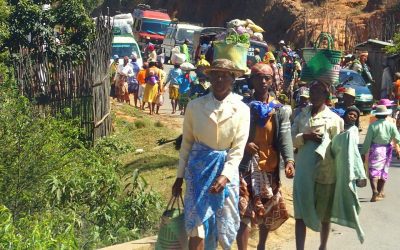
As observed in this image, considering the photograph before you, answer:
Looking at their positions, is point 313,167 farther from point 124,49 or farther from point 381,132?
point 124,49

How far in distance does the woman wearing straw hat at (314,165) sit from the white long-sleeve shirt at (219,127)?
53.7 inches

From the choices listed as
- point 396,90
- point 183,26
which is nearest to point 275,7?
point 183,26

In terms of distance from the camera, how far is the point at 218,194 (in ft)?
20.3

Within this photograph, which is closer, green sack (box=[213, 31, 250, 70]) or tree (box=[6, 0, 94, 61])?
green sack (box=[213, 31, 250, 70])

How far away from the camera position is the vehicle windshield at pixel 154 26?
47.4 m

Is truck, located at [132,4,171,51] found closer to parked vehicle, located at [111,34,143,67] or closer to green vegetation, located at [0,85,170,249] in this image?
parked vehicle, located at [111,34,143,67]

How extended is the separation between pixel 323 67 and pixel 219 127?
181 cm

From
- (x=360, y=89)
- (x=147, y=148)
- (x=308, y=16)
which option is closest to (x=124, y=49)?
(x=360, y=89)

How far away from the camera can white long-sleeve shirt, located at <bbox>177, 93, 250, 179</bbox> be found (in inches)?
244

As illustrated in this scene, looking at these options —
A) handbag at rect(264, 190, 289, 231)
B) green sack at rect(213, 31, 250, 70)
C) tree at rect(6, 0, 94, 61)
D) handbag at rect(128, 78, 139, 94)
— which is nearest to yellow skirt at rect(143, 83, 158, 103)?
handbag at rect(128, 78, 139, 94)

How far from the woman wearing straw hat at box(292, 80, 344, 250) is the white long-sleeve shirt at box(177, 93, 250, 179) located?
53.7 inches

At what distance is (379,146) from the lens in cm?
1167

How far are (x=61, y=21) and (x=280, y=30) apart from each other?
29842mm

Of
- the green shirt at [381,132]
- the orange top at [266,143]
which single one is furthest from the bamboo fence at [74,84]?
the orange top at [266,143]
